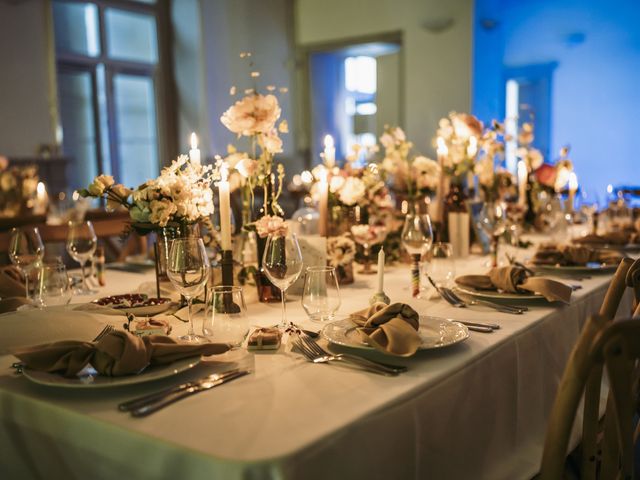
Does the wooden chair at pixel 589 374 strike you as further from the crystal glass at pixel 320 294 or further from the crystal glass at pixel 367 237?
the crystal glass at pixel 367 237

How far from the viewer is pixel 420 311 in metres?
1.70

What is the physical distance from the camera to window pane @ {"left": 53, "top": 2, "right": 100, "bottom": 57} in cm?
675

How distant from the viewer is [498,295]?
5.76 feet

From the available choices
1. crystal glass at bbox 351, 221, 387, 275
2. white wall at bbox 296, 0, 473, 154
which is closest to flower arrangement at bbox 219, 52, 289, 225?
crystal glass at bbox 351, 221, 387, 275

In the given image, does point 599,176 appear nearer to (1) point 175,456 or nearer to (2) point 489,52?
(2) point 489,52

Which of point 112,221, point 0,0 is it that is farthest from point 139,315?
point 0,0

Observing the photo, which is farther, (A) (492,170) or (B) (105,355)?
(A) (492,170)

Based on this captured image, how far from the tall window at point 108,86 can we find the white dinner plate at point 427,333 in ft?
19.8

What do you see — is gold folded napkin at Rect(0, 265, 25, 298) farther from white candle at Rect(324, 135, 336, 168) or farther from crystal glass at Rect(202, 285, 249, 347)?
white candle at Rect(324, 135, 336, 168)

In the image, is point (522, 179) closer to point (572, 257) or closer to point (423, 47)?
point (572, 257)

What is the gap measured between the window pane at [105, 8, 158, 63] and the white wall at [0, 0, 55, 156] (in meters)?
0.83

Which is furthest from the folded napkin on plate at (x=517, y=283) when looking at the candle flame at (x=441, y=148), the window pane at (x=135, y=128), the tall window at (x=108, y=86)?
the window pane at (x=135, y=128)

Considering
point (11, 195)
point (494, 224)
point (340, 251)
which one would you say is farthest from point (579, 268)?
point (11, 195)

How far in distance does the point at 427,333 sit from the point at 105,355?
2.11 ft
